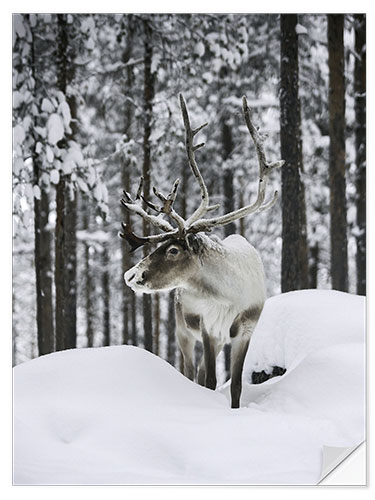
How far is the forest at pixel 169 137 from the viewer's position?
468 cm

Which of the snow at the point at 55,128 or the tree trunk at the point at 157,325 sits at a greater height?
the snow at the point at 55,128

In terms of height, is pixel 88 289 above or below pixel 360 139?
below

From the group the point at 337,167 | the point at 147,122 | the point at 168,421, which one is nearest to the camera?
the point at 168,421

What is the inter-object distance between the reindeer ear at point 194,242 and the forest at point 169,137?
121cm

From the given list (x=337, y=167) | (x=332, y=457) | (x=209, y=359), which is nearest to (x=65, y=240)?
(x=209, y=359)

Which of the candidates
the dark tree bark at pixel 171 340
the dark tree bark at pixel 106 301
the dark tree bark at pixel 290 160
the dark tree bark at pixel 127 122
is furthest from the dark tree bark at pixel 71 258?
the dark tree bark at pixel 290 160

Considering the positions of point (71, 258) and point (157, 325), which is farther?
point (157, 325)

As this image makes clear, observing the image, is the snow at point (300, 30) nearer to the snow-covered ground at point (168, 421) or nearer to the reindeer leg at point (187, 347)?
the snow-covered ground at point (168, 421)

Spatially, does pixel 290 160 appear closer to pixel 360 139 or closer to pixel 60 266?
pixel 360 139

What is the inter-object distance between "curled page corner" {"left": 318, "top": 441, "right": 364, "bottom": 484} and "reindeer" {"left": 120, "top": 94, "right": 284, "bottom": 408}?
2.62 ft

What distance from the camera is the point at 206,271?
4.27 m

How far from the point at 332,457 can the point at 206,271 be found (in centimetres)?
143
